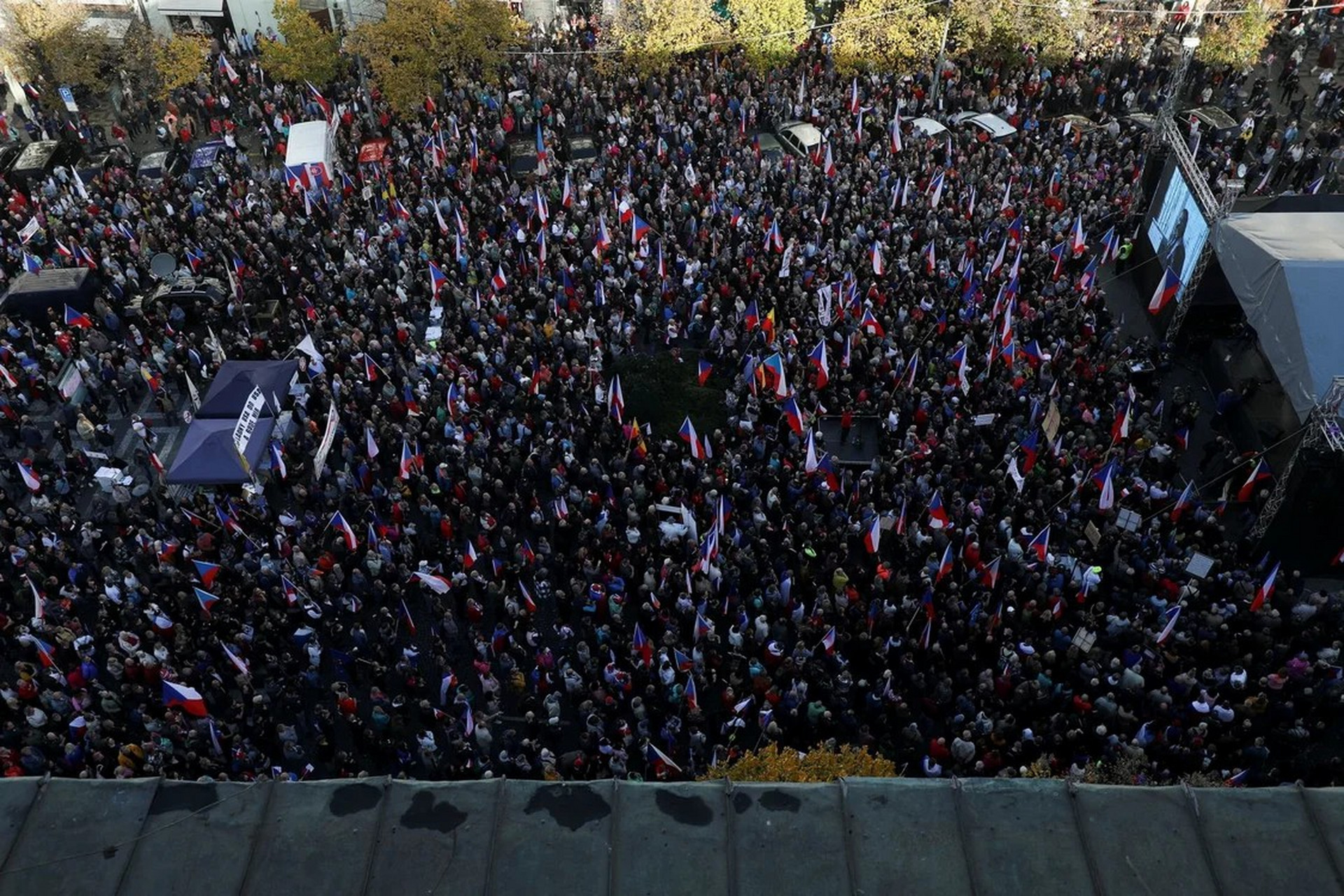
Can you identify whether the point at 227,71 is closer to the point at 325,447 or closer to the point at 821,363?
the point at 325,447

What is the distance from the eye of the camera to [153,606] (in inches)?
736

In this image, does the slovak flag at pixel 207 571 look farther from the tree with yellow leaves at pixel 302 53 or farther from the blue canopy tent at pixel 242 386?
the tree with yellow leaves at pixel 302 53

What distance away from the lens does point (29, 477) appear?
2144 centimetres

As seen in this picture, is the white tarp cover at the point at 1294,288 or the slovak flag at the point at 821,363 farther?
the slovak flag at the point at 821,363

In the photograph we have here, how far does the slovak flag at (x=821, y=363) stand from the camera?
23.6 metres

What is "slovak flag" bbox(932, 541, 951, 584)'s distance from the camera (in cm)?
→ 1886

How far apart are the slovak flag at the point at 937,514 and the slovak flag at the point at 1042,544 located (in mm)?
1658

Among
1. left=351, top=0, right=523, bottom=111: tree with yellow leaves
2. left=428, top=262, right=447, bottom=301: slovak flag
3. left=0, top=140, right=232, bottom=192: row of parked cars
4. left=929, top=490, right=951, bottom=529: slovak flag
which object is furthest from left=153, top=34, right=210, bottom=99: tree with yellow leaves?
left=929, top=490, right=951, bottom=529: slovak flag

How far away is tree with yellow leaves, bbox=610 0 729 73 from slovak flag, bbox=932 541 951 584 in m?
25.3

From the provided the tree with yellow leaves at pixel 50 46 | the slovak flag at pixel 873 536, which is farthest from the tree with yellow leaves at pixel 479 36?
the slovak flag at pixel 873 536

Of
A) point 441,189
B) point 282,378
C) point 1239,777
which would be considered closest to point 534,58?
point 441,189

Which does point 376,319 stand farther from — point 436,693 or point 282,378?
point 436,693

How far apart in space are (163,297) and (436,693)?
1569cm

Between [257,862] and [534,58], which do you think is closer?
[257,862]
